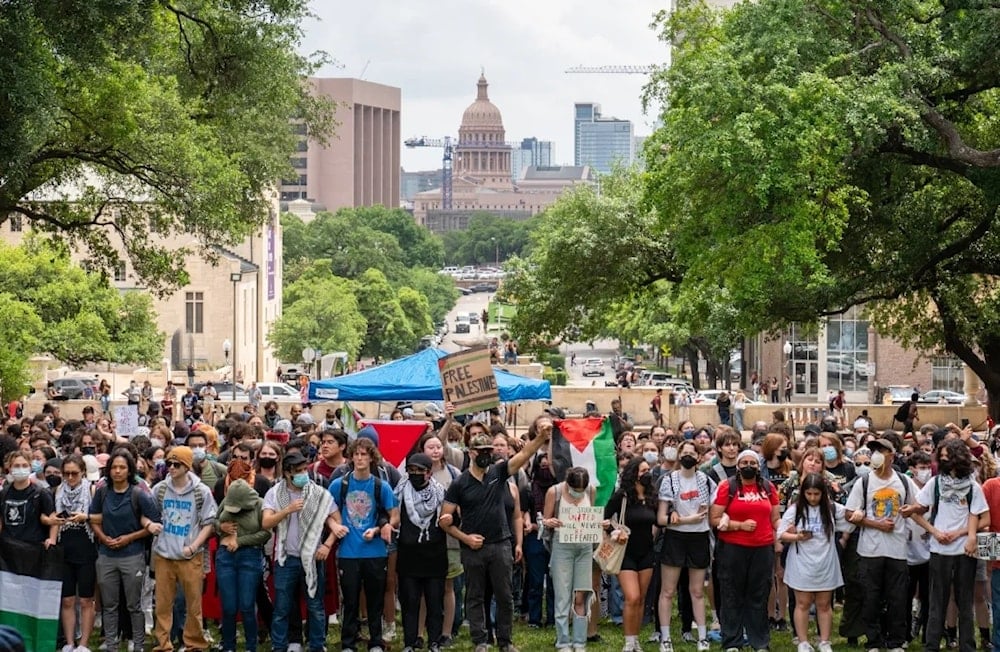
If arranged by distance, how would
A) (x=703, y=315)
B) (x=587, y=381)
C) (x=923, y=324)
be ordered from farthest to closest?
1. (x=587, y=381)
2. (x=923, y=324)
3. (x=703, y=315)

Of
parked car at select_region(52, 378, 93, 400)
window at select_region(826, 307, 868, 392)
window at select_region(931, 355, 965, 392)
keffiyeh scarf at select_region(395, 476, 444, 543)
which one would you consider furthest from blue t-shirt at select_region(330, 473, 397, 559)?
window at select_region(826, 307, 868, 392)

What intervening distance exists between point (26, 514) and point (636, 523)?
4810mm

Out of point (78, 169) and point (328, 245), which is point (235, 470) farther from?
point (328, 245)

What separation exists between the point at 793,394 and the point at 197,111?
4278cm

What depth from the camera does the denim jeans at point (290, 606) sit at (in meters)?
13.6

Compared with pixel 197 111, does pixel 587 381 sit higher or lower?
lower

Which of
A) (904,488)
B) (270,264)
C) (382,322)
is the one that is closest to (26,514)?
(904,488)

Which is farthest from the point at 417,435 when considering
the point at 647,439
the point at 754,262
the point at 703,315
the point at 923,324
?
the point at 923,324

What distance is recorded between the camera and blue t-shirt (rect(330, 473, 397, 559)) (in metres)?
13.6

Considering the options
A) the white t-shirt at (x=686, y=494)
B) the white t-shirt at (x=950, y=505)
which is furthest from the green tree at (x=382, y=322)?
the white t-shirt at (x=950, y=505)

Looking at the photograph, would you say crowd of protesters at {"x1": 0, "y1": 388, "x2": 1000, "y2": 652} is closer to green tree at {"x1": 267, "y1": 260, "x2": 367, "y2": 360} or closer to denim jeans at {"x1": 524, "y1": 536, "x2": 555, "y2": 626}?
denim jeans at {"x1": 524, "y1": 536, "x2": 555, "y2": 626}

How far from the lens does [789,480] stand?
14.6 meters

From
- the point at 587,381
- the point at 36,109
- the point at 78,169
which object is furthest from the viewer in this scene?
the point at 587,381

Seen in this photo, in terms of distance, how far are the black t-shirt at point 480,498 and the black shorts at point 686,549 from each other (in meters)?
1.45
